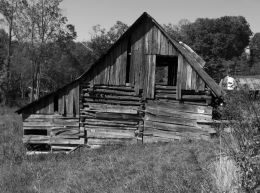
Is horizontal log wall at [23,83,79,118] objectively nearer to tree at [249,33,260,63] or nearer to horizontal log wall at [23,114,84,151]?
horizontal log wall at [23,114,84,151]

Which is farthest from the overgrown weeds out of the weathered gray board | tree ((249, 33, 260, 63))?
tree ((249, 33, 260, 63))

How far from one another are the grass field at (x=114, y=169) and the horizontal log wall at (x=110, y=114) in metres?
0.74

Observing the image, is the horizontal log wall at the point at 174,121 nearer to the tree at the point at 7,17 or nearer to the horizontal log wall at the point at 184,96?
the horizontal log wall at the point at 184,96

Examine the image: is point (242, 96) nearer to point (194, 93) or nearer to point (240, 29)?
point (194, 93)

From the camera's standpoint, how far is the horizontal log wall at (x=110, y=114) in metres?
15.0

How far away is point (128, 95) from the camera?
15016 millimetres

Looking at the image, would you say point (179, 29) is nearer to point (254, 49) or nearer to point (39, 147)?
point (254, 49)

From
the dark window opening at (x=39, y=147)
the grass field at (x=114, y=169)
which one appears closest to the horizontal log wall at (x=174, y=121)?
the grass field at (x=114, y=169)

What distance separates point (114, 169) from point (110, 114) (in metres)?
4.77

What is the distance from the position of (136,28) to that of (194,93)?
385 cm

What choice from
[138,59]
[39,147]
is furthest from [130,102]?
[39,147]

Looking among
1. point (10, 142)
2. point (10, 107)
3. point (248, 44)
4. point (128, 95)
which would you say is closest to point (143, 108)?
point (128, 95)

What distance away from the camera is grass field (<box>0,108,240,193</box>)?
7.69m

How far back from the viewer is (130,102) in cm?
1495
